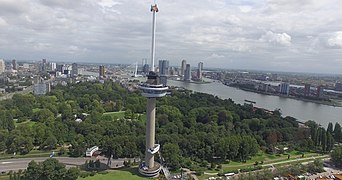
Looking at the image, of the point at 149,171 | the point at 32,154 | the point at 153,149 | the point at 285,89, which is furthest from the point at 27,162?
the point at 285,89

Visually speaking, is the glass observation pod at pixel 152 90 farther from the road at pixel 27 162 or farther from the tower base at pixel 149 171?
the road at pixel 27 162

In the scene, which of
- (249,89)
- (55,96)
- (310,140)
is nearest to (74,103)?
(55,96)

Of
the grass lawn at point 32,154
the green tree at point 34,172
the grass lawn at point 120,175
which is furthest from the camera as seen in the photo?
the grass lawn at point 32,154

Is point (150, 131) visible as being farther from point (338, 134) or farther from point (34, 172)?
point (338, 134)

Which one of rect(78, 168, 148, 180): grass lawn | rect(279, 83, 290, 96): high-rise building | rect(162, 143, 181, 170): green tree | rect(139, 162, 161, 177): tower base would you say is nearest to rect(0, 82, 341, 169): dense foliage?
rect(162, 143, 181, 170): green tree

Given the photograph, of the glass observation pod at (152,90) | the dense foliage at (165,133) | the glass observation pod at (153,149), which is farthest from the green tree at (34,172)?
the glass observation pod at (152,90)

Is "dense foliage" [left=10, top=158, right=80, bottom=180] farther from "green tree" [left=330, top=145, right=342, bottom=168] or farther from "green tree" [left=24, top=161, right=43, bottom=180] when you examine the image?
"green tree" [left=330, top=145, right=342, bottom=168]

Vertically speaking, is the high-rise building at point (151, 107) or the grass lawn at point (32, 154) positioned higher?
the high-rise building at point (151, 107)

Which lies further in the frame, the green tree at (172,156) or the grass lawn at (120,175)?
the green tree at (172,156)

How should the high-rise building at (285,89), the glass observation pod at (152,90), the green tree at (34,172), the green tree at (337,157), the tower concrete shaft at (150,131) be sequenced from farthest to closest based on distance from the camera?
the high-rise building at (285,89) < the green tree at (337,157) < the tower concrete shaft at (150,131) < the glass observation pod at (152,90) < the green tree at (34,172)
